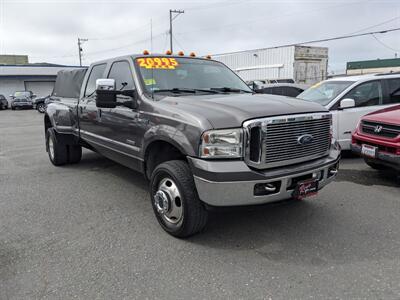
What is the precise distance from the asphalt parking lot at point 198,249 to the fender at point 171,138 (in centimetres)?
76

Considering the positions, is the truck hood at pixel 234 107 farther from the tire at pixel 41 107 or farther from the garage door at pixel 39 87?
the garage door at pixel 39 87

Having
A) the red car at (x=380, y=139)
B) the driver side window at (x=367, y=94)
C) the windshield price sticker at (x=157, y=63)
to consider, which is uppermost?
the windshield price sticker at (x=157, y=63)

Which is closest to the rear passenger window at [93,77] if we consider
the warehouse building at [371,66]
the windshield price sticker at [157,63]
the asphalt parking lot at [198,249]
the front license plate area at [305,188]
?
the windshield price sticker at [157,63]

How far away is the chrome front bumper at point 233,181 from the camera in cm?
289

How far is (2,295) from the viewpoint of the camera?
8.43ft

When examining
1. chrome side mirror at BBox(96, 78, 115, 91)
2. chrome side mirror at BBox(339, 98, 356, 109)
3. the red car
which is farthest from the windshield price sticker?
chrome side mirror at BBox(339, 98, 356, 109)

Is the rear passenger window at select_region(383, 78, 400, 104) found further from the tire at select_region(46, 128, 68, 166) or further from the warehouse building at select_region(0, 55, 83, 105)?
the warehouse building at select_region(0, 55, 83, 105)

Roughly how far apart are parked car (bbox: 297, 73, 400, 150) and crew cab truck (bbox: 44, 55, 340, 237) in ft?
9.75

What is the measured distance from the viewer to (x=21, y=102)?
28031 millimetres

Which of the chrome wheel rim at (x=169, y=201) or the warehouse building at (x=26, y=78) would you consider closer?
the chrome wheel rim at (x=169, y=201)

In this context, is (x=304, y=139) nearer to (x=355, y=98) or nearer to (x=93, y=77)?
(x=93, y=77)

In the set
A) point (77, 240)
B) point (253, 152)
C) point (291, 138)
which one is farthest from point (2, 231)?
point (291, 138)

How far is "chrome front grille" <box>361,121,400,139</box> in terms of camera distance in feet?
15.8

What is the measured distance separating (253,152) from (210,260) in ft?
3.47
